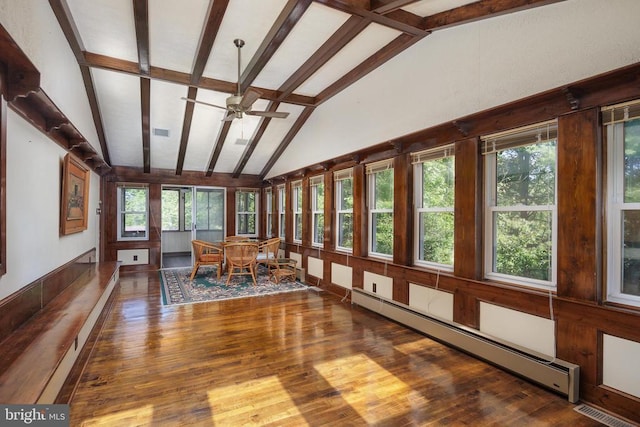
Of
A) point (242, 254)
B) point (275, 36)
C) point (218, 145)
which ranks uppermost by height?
point (275, 36)

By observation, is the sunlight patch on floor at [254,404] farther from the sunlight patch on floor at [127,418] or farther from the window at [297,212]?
the window at [297,212]

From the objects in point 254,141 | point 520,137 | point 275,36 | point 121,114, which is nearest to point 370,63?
point 275,36

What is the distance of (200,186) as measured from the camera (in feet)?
26.6

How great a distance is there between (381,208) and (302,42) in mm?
2387

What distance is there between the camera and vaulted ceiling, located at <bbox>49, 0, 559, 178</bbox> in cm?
307

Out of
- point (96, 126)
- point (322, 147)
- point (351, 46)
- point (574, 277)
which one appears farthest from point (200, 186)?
point (574, 277)

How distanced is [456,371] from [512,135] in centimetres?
212

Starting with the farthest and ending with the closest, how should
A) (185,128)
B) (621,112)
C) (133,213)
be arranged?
(133,213) < (185,128) < (621,112)

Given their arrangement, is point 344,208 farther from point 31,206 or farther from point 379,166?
point 31,206

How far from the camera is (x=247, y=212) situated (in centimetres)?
882

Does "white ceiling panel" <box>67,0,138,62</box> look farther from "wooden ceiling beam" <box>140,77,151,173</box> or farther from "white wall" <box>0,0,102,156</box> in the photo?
"wooden ceiling beam" <box>140,77,151,173</box>

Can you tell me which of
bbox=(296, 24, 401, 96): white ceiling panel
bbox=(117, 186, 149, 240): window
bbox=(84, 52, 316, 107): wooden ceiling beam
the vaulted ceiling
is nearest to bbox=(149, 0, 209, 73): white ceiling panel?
the vaulted ceiling

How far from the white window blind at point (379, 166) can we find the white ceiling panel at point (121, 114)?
3607mm

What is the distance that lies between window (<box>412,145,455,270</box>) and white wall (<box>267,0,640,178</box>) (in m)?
0.43
